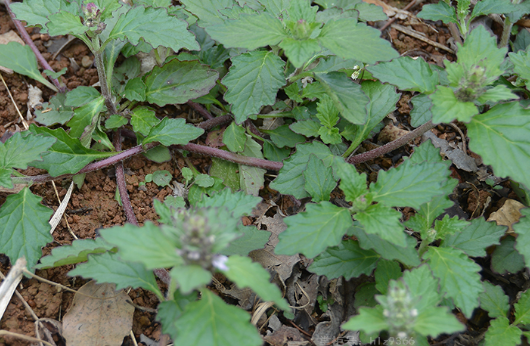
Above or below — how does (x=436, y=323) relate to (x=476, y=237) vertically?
above

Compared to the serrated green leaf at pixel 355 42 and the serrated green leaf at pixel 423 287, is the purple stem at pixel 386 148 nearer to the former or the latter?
the serrated green leaf at pixel 355 42

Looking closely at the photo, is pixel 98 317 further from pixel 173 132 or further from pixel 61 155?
pixel 173 132

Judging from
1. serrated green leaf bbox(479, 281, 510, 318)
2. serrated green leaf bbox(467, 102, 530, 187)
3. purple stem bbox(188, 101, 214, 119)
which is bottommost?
serrated green leaf bbox(479, 281, 510, 318)

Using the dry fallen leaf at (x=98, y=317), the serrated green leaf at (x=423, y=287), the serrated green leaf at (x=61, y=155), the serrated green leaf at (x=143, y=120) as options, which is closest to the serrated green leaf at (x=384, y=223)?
the serrated green leaf at (x=423, y=287)

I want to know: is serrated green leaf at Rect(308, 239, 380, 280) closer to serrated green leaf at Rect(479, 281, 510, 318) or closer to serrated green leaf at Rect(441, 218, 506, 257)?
serrated green leaf at Rect(441, 218, 506, 257)

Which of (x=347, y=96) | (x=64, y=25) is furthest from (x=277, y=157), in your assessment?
(x=64, y=25)

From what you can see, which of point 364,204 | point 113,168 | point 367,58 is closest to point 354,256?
point 364,204

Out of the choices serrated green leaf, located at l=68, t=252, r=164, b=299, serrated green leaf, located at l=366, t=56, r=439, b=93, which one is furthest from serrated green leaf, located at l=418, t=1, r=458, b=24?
serrated green leaf, located at l=68, t=252, r=164, b=299
